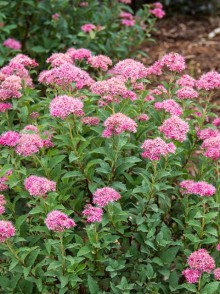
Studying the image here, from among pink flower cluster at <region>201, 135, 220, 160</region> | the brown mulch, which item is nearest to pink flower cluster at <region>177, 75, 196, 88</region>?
pink flower cluster at <region>201, 135, 220, 160</region>

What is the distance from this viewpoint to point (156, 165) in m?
2.87

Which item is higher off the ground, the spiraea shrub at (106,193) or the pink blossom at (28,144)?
the pink blossom at (28,144)

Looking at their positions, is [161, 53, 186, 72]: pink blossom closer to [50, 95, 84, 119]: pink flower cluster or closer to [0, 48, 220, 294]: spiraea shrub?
[0, 48, 220, 294]: spiraea shrub

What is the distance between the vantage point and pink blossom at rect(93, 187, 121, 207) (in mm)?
2654

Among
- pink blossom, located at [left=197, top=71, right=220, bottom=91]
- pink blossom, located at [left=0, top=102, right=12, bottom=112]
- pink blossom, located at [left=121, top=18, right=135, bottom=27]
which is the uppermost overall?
pink blossom, located at [left=197, top=71, right=220, bottom=91]

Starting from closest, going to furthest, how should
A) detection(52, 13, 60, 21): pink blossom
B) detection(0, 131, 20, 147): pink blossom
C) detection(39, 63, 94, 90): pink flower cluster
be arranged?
detection(0, 131, 20, 147): pink blossom < detection(39, 63, 94, 90): pink flower cluster < detection(52, 13, 60, 21): pink blossom

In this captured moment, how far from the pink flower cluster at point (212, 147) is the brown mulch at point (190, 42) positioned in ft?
8.91

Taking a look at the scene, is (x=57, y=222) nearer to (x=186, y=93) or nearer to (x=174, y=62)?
(x=186, y=93)

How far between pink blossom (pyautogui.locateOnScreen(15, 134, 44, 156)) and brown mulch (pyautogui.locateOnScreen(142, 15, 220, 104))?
3.12 m

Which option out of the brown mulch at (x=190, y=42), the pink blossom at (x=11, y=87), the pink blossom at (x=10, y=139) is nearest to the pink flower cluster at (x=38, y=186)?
the pink blossom at (x=10, y=139)

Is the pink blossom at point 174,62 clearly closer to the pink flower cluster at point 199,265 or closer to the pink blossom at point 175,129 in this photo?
the pink blossom at point 175,129

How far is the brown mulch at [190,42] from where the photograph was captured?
6.21 m

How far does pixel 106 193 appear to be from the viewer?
2678 millimetres

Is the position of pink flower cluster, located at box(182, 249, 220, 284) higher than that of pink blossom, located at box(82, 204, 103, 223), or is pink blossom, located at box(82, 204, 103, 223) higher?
pink blossom, located at box(82, 204, 103, 223)
